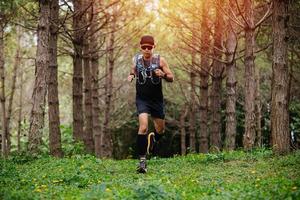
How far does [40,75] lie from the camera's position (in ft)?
39.2

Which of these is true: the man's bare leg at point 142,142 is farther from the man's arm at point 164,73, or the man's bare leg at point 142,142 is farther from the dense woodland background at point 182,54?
the dense woodland background at point 182,54

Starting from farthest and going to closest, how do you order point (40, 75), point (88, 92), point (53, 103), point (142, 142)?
point (88, 92) → point (53, 103) → point (40, 75) → point (142, 142)

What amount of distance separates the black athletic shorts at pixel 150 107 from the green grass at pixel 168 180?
44.2 inches

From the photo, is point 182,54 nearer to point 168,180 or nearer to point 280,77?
point 280,77

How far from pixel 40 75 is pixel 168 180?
558 centimetres

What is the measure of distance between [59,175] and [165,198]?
3.16 meters

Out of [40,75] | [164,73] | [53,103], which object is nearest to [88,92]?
[53,103]

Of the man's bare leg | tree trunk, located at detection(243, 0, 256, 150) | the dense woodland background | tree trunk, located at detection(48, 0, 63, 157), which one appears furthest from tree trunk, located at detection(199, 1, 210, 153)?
the man's bare leg

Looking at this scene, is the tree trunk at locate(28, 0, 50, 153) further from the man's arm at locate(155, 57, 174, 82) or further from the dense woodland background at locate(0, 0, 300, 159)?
the man's arm at locate(155, 57, 174, 82)

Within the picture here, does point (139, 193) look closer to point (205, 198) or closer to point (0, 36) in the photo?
point (205, 198)

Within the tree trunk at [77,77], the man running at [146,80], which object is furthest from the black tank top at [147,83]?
the tree trunk at [77,77]

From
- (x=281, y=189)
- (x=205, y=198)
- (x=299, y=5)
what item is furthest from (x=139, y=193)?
(x=299, y=5)

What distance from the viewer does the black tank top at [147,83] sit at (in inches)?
385

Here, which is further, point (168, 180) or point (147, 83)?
point (147, 83)
